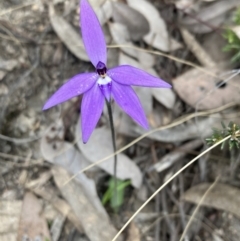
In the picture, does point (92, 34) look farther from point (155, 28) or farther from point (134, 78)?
point (155, 28)

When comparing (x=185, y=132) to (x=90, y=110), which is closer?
(x=90, y=110)

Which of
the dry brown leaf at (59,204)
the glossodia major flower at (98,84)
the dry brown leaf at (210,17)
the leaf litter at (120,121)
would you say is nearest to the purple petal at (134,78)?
the glossodia major flower at (98,84)

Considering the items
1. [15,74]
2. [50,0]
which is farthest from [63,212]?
[50,0]

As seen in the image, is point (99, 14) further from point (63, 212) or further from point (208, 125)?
point (63, 212)

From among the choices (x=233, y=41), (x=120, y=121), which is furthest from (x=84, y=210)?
(x=233, y=41)

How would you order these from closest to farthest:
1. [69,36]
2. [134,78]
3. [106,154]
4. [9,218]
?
Result: [134,78] < [9,218] < [106,154] < [69,36]

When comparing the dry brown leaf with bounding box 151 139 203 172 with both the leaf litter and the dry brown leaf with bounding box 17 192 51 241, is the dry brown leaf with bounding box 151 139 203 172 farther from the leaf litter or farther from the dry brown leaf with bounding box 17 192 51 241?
the dry brown leaf with bounding box 17 192 51 241
